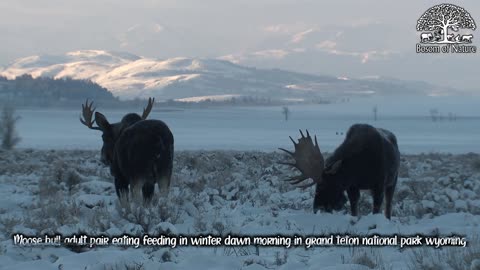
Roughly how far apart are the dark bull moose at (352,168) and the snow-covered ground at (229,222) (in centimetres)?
35

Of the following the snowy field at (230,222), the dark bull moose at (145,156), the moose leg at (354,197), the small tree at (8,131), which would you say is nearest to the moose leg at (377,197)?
the moose leg at (354,197)

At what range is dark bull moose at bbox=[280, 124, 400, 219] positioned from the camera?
9289 mm

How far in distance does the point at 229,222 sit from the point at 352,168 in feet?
6.50

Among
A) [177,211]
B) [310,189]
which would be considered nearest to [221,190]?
[310,189]

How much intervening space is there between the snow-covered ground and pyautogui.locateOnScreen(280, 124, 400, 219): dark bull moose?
1.14 ft

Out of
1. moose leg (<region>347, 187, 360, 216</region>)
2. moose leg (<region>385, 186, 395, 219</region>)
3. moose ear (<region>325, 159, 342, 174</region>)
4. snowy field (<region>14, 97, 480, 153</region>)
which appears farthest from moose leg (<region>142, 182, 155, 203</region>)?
snowy field (<region>14, 97, 480, 153</region>)

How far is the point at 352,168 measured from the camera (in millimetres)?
9266

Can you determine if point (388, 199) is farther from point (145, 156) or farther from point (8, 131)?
point (8, 131)

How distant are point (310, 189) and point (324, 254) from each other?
710 centimetres

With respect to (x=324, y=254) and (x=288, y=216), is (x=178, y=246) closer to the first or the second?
(x=324, y=254)

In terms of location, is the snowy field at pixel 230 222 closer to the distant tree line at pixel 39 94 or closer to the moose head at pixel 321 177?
the moose head at pixel 321 177

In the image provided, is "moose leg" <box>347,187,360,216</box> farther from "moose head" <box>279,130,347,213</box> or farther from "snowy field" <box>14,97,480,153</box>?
"snowy field" <box>14,97,480,153</box>

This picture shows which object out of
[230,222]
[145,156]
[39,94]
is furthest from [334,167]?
[39,94]

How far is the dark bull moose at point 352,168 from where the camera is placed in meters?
9.29
